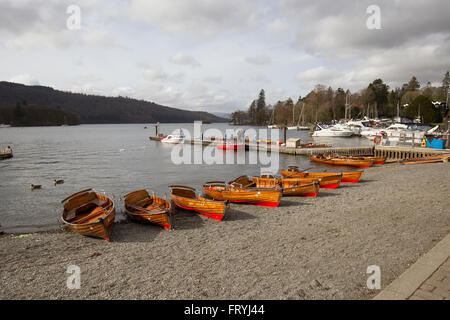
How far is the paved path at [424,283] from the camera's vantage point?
5.32m

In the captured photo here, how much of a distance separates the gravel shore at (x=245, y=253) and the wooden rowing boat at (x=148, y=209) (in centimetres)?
47

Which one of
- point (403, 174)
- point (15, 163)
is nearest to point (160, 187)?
point (403, 174)

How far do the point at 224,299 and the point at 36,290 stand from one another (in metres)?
5.46

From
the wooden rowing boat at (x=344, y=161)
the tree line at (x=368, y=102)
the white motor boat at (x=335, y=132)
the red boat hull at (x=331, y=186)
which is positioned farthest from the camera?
the tree line at (x=368, y=102)

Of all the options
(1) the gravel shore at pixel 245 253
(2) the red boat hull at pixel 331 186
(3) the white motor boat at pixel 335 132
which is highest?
(3) the white motor boat at pixel 335 132

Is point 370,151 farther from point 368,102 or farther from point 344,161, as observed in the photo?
point 368,102

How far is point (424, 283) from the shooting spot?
18.8ft

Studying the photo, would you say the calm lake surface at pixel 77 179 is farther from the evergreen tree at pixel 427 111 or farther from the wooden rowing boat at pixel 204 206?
the evergreen tree at pixel 427 111

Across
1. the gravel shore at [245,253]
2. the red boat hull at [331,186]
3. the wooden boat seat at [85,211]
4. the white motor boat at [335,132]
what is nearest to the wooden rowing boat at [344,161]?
the red boat hull at [331,186]

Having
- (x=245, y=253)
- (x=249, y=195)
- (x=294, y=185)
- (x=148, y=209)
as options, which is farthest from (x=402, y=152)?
(x=245, y=253)

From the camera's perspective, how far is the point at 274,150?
45.2 meters

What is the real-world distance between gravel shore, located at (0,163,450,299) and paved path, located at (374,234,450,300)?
0.67 m

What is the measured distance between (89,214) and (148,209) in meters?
3.02
